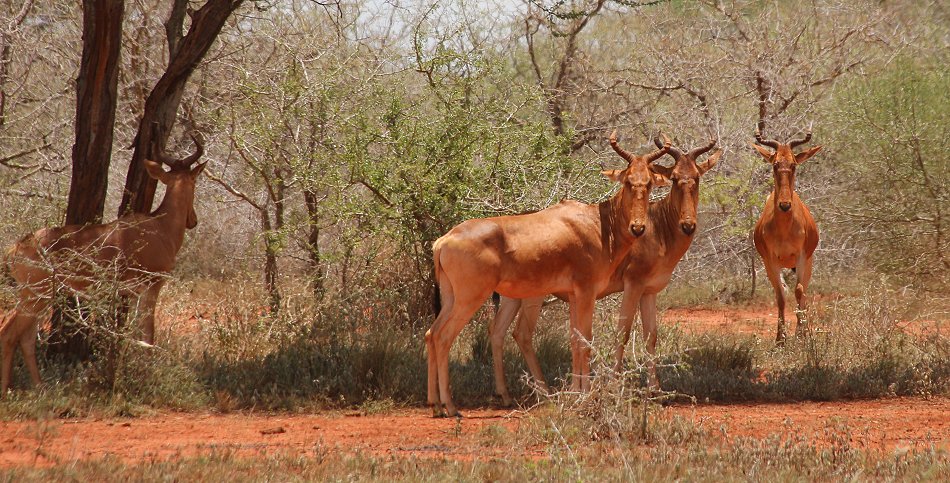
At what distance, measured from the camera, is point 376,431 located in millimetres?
9172

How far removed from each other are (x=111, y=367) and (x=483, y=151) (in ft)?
15.9

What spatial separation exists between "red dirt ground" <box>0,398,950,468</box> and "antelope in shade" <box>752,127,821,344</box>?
353cm

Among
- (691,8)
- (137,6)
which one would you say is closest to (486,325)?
(137,6)

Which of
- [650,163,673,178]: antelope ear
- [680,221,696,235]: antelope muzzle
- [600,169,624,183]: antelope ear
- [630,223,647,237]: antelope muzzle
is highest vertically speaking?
[650,163,673,178]: antelope ear

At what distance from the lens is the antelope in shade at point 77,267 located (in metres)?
9.92

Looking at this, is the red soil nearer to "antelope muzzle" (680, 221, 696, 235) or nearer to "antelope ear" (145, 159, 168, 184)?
"antelope muzzle" (680, 221, 696, 235)

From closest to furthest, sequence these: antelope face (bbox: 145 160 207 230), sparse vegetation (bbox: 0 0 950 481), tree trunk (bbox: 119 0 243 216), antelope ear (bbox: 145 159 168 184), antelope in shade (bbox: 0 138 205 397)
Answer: sparse vegetation (bbox: 0 0 950 481), antelope in shade (bbox: 0 138 205 397), antelope ear (bbox: 145 159 168 184), tree trunk (bbox: 119 0 243 216), antelope face (bbox: 145 160 207 230)

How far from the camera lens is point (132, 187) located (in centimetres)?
1175

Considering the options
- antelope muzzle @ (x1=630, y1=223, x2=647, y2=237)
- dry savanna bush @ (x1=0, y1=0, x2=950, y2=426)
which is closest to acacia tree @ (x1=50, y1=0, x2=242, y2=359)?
dry savanna bush @ (x1=0, y1=0, x2=950, y2=426)

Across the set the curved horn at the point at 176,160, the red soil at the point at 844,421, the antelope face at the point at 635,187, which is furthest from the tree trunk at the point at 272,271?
the red soil at the point at 844,421

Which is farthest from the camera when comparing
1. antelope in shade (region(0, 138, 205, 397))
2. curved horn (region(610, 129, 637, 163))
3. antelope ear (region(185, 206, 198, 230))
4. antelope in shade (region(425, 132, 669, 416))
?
antelope ear (region(185, 206, 198, 230))

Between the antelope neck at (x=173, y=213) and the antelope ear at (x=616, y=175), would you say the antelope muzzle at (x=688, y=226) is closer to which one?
the antelope ear at (x=616, y=175)

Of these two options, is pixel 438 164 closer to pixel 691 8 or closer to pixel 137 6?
pixel 137 6

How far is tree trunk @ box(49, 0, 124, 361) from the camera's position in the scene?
11125 mm
